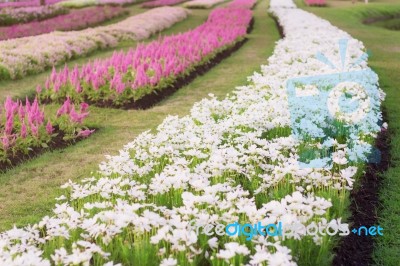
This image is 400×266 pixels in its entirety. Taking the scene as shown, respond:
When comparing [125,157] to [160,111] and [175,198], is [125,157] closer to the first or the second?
Result: [175,198]

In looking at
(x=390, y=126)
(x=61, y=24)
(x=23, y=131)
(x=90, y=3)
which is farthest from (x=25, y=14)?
(x=390, y=126)

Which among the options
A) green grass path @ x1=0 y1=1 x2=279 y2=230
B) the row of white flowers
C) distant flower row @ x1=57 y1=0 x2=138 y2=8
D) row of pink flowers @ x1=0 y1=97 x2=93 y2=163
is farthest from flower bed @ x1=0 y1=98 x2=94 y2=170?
distant flower row @ x1=57 y1=0 x2=138 y2=8

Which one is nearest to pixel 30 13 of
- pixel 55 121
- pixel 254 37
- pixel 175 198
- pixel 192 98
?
pixel 254 37

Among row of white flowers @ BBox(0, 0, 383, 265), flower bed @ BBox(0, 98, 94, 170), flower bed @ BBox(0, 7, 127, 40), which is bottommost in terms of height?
flower bed @ BBox(0, 7, 127, 40)

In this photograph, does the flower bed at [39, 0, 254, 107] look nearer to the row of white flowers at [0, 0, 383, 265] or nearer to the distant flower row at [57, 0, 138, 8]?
the row of white flowers at [0, 0, 383, 265]

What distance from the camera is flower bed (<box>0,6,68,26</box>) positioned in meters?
28.1

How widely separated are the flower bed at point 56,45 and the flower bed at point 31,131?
5363 millimetres

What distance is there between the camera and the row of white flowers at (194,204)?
3.81 m

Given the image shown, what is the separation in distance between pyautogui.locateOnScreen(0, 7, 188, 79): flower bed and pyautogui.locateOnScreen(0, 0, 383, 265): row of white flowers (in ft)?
25.4

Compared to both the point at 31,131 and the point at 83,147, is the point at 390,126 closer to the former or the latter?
the point at 83,147

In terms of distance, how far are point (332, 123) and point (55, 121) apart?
4640 millimetres

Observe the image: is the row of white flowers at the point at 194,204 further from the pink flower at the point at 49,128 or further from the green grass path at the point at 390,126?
the pink flower at the point at 49,128

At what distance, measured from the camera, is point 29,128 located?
8.14 m

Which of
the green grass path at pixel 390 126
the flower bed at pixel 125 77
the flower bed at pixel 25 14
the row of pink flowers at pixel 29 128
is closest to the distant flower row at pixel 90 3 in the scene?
the flower bed at pixel 25 14
